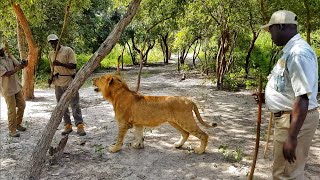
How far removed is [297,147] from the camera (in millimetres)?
3252

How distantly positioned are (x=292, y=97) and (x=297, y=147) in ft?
1.48

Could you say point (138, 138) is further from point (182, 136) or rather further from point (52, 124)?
point (52, 124)

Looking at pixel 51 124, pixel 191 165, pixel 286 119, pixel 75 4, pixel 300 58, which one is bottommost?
pixel 191 165

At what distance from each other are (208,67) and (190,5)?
7901mm

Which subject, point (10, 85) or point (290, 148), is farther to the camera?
point (10, 85)

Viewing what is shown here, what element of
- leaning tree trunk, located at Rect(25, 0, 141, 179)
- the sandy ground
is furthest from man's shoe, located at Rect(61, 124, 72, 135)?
leaning tree trunk, located at Rect(25, 0, 141, 179)

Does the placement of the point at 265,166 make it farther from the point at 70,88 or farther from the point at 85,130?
the point at 85,130

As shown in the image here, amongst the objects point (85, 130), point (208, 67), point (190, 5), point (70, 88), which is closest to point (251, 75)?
point (208, 67)

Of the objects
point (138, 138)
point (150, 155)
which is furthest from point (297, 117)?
point (138, 138)

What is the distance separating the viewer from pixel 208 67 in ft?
69.9

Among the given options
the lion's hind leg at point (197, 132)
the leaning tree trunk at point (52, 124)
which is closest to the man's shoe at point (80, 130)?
the lion's hind leg at point (197, 132)

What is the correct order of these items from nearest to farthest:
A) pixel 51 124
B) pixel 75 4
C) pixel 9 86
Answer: pixel 51 124, pixel 9 86, pixel 75 4

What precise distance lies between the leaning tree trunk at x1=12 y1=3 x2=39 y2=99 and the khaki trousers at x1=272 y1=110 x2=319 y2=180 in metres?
9.26

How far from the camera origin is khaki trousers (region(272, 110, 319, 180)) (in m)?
3.23
